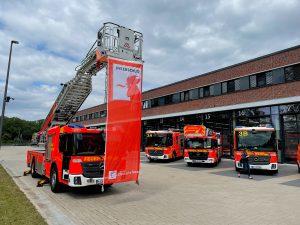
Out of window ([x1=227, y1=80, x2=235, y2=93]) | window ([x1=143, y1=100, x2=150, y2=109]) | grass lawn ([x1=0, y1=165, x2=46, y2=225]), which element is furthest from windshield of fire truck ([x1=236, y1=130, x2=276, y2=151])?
window ([x1=143, y1=100, x2=150, y2=109])

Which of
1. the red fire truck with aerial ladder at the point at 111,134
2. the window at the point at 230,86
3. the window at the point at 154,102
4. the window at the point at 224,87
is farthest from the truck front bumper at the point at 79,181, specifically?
the window at the point at 154,102

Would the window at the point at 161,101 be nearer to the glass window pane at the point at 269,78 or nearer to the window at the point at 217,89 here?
the window at the point at 217,89

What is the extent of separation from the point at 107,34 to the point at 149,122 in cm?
3336

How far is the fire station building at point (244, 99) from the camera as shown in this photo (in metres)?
24.2

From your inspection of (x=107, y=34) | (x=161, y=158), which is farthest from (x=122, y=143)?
(x=161, y=158)

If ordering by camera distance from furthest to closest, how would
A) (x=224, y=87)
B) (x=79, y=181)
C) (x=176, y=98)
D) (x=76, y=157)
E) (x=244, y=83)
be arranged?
1. (x=176, y=98)
2. (x=224, y=87)
3. (x=244, y=83)
4. (x=76, y=157)
5. (x=79, y=181)

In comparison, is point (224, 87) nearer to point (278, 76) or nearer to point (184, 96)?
point (278, 76)

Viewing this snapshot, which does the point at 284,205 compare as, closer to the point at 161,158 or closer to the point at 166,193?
the point at 166,193

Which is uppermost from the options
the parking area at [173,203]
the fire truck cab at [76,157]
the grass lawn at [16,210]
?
the fire truck cab at [76,157]

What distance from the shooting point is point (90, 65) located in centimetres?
1249

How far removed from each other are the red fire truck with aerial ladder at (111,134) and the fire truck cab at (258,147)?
9.17 meters

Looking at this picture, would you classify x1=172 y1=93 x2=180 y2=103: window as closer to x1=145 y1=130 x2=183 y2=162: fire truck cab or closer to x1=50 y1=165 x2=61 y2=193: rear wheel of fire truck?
x1=145 y1=130 x2=183 y2=162: fire truck cab

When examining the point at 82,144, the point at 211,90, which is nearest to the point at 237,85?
the point at 211,90

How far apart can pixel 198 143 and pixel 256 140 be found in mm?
5344
